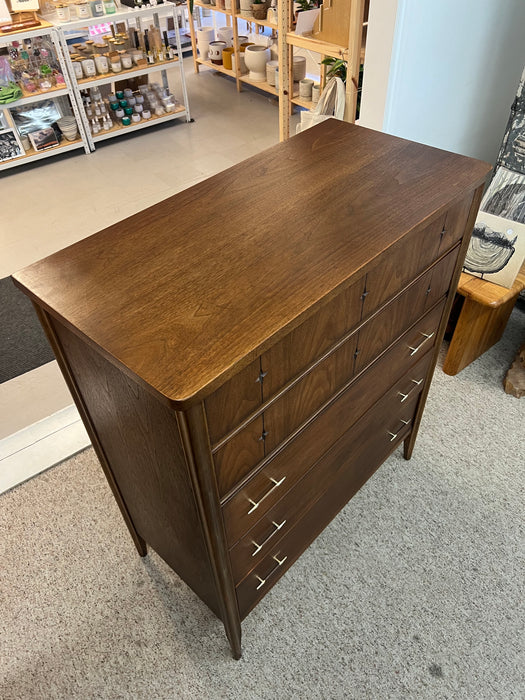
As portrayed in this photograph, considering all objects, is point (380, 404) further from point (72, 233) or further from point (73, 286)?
point (72, 233)

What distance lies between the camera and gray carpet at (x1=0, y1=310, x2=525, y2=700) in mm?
1534

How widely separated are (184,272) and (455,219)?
70cm

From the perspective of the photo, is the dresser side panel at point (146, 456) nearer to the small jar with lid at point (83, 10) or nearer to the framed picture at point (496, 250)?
the framed picture at point (496, 250)

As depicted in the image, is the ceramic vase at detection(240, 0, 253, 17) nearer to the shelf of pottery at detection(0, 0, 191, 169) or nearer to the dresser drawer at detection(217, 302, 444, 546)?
the shelf of pottery at detection(0, 0, 191, 169)

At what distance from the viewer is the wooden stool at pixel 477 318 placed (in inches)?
82.2

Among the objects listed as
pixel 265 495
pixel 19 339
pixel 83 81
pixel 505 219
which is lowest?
pixel 19 339

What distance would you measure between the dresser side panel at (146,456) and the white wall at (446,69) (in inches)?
56.9

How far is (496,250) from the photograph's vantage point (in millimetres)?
2131

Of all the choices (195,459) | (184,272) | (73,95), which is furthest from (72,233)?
(195,459)

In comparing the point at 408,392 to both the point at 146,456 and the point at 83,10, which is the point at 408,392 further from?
the point at 83,10

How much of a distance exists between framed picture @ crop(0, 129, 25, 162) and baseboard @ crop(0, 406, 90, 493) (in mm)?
2806

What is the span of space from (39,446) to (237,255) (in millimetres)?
1491

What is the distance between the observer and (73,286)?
39.8 inches

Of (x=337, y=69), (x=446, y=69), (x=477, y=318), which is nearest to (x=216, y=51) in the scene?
(x=337, y=69)
